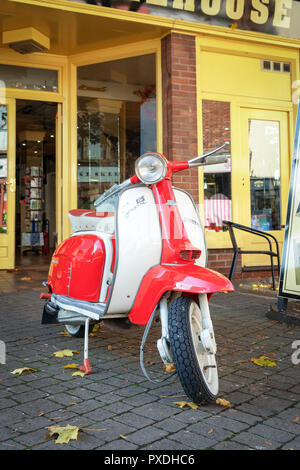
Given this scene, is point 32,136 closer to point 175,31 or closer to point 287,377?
point 175,31

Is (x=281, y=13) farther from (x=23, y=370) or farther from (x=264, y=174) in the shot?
(x=23, y=370)

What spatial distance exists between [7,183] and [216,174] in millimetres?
3361

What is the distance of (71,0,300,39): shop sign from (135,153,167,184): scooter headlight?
469 cm

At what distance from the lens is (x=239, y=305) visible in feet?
16.7

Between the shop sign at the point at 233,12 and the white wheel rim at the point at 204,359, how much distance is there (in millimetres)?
5379

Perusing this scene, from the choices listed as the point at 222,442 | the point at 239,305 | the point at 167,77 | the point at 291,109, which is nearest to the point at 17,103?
the point at 167,77

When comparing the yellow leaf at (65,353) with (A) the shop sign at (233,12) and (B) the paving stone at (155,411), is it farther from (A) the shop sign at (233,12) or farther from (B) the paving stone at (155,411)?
(A) the shop sign at (233,12)

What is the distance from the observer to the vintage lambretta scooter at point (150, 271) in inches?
93.6

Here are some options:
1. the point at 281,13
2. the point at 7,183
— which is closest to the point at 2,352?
the point at 7,183

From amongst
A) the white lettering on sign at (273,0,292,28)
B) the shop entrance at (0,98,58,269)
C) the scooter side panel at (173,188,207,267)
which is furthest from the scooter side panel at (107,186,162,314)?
the shop entrance at (0,98,58,269)

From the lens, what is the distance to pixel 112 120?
8.34 meters

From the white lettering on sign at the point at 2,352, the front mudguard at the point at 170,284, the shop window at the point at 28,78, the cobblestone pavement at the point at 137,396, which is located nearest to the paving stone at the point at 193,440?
the cobblestone pavement at the point at 137,396

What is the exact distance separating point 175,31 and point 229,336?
4901mm

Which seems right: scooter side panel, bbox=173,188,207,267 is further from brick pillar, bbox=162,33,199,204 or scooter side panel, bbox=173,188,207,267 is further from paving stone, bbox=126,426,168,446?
brick pillar, bbox=162,33,199,204
